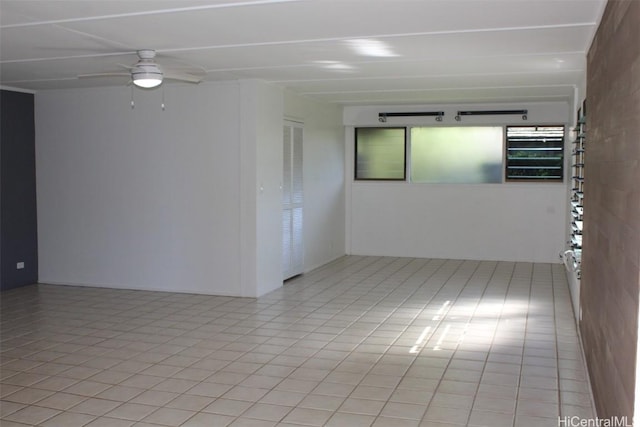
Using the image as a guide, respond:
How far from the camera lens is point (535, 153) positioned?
9.16m

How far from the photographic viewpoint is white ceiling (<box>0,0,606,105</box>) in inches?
147

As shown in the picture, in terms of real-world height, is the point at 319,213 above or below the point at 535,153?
below

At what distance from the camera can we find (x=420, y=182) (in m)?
9.66

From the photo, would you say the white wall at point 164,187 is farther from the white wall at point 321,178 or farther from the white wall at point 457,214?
the white wall at point 457,214

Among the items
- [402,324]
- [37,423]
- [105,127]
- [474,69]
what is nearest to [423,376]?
[402,324]

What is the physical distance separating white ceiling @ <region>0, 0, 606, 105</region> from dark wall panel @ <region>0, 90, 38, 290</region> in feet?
1.39

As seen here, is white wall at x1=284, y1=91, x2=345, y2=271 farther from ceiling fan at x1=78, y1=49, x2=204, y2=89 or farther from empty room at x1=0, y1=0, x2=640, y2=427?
ceiling fan at x1=78, y1=49, x2=204, y2=89

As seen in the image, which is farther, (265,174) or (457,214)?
(457,214)

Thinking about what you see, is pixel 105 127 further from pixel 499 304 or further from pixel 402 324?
pixel 499 304

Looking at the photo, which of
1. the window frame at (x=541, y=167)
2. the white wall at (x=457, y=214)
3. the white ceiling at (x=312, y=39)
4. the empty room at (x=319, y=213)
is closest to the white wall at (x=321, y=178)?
the empty room at (x=319, y=213)

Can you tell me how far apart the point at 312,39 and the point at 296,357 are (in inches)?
89.2

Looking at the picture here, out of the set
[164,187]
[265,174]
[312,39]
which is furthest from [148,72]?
[164,187]

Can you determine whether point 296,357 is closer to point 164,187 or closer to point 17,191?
point 164,187

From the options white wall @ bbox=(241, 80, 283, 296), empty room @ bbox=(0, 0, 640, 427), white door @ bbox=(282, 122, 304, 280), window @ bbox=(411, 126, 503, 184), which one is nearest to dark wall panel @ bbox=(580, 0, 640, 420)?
empty room @ bbox=(0, 0, 640, 427)
